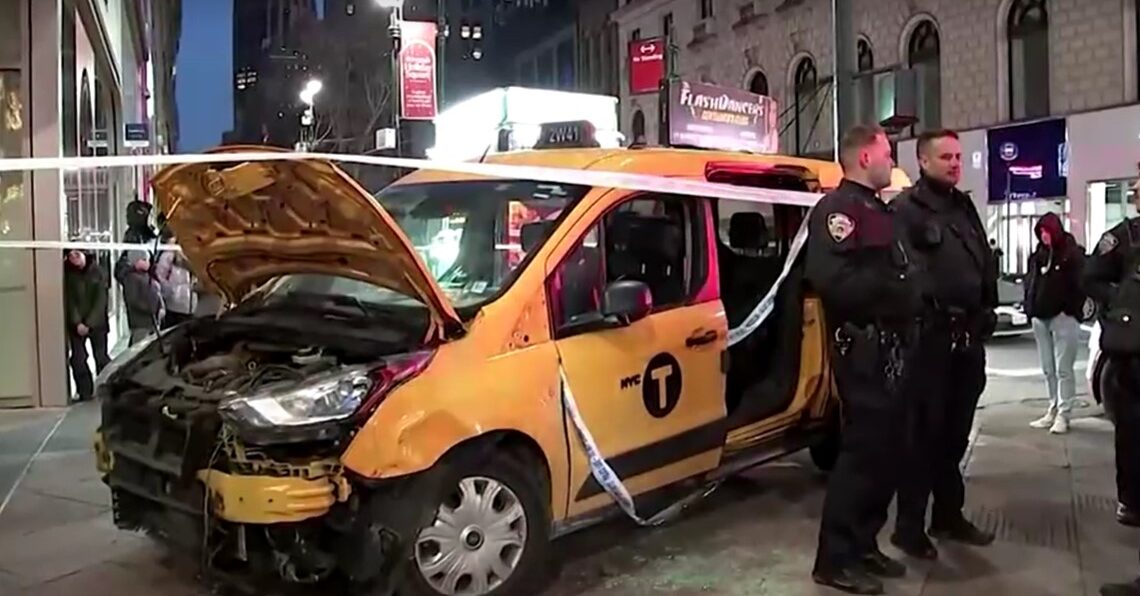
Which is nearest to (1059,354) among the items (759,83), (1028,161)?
(1028,161)

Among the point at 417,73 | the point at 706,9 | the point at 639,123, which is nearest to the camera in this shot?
the point at 417,73

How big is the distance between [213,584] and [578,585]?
5.14 feet

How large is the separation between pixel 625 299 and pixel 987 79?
20.9m

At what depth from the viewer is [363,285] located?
524cm

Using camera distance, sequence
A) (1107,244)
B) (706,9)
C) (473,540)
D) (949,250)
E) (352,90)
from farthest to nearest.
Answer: (352,90) → (706,9) → (1107,244) → (949,250) → (473,540)

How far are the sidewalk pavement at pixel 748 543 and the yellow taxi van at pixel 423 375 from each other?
33 cm

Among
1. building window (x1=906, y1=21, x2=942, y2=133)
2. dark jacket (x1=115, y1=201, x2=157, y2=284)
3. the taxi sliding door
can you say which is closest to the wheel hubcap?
the taxi sliding door

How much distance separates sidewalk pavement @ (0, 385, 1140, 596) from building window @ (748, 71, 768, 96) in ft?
80.2

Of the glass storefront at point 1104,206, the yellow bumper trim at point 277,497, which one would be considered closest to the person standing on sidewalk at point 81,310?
the yellow bumper trim at point 277,497

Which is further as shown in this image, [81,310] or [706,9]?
[706,9]

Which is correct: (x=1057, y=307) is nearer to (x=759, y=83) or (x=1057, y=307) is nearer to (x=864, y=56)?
(x=864, y=56)

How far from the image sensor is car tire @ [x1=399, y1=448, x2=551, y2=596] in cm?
441

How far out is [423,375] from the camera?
14.3 feet

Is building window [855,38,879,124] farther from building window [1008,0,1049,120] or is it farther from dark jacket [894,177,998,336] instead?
dark jacket [894,177,998,336]
